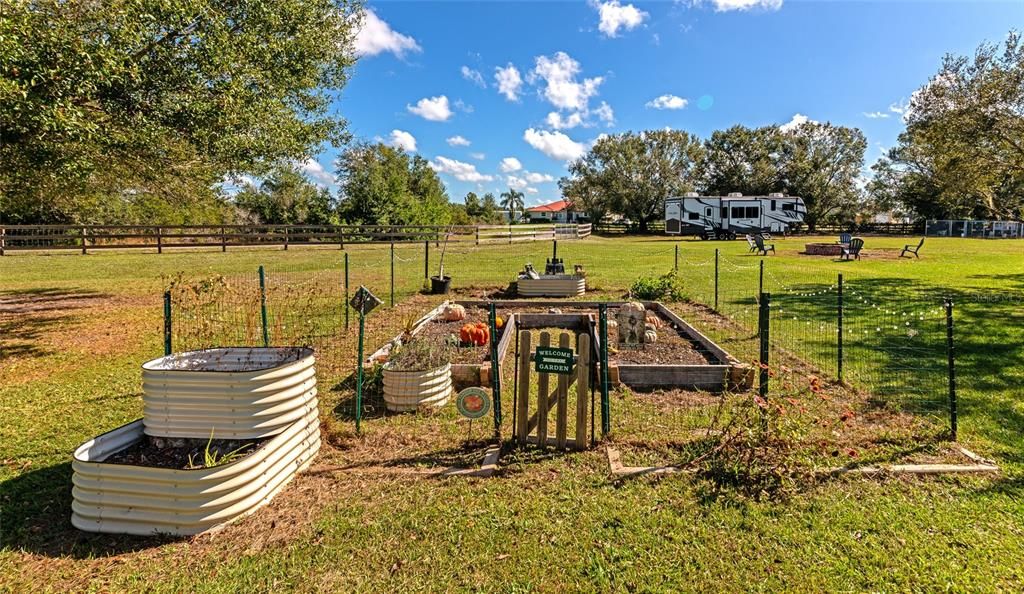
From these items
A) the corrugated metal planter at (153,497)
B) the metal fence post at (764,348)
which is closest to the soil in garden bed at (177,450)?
the corrugated metal planter at (153,497)

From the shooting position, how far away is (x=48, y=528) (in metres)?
2.84

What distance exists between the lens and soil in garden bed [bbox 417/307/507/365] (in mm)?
6082

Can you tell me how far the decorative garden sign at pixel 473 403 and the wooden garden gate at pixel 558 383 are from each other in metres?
0.28

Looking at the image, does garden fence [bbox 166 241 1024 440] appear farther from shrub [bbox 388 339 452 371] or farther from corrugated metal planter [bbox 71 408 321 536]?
corrugated metal planter [bbox 71 408 321 536]

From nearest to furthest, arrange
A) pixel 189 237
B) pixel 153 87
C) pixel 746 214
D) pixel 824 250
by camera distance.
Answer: pixel 153 87 < pixel 824 250 < pixel 189 237 < pixel 746 214

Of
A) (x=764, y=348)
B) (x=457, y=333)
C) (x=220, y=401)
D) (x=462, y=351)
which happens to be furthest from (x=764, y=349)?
(x=457, y=333)

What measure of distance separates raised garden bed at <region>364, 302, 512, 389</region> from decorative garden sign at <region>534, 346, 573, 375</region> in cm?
175

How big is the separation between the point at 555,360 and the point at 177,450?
265cm

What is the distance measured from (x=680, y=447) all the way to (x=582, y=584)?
1.70m

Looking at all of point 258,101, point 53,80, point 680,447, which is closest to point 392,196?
point 258,101

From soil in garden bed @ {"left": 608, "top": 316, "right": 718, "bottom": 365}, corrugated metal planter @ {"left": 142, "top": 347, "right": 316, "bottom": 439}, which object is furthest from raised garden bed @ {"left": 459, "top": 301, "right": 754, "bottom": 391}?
corrugated metal planter @ {"left": 142, "top": 347, "right": 316, "bottom": 439}

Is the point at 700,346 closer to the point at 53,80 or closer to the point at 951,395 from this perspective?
the point at 951,395

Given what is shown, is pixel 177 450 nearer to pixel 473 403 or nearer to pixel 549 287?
pixel 473 403

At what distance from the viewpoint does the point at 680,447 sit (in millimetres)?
3805
